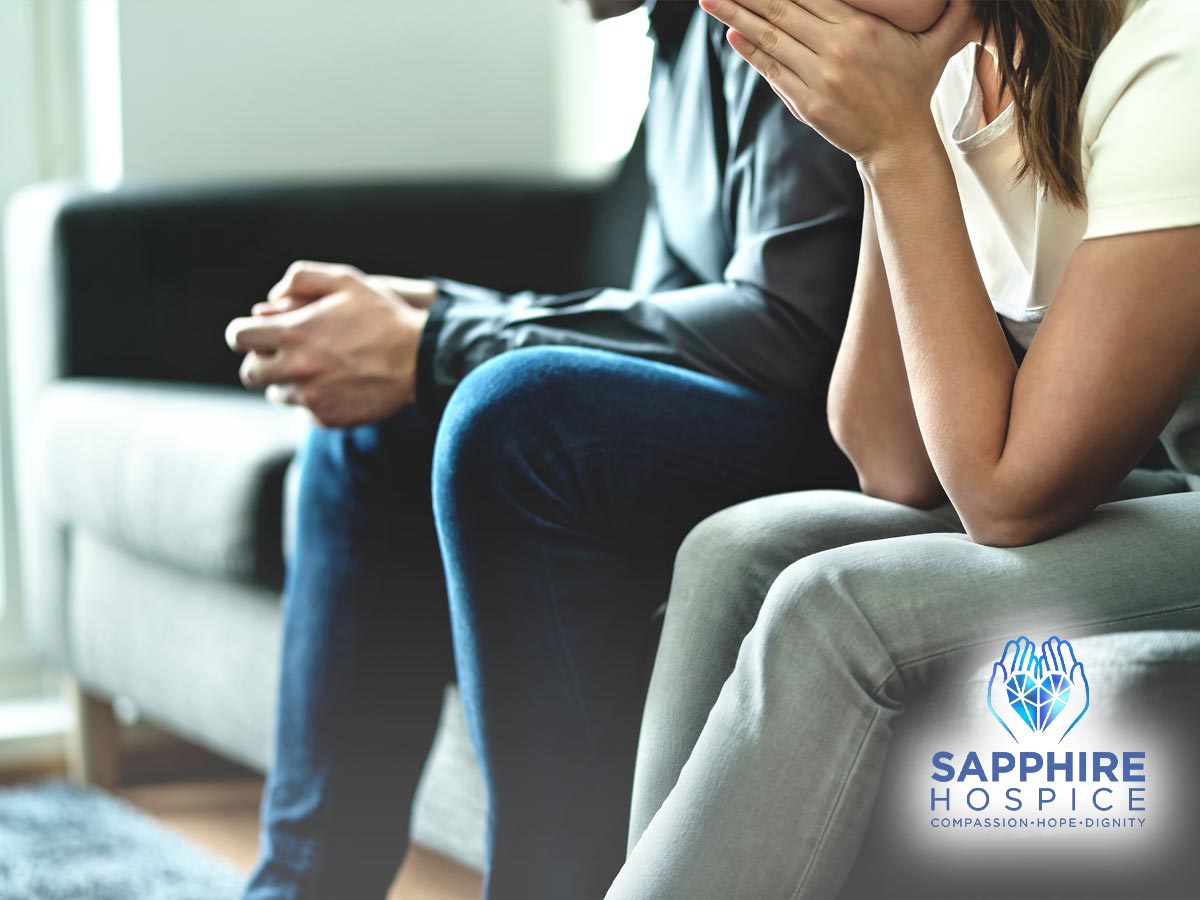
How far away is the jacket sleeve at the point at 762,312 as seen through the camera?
3.40 ft

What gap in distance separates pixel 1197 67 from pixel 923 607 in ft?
1.01

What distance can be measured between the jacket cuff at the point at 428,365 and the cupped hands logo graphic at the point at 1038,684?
530 mm

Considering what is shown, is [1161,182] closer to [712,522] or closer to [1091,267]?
[1091,267]

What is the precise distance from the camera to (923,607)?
2.22ft

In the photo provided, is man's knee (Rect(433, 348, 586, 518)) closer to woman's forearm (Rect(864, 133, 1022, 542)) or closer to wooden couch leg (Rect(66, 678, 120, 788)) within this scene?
woman's forearm (Rect(864, 133, 1022, 542))

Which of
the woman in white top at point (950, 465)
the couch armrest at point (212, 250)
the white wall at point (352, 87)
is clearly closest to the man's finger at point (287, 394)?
the woman in white top at point (950, 465)

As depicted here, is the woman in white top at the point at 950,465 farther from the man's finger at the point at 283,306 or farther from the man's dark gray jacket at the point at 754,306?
the man's finger at the point at 283,306

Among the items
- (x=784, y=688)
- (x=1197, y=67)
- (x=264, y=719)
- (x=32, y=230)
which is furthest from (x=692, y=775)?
(x=32, y=230)

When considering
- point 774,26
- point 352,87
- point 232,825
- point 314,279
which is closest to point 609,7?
point 314,279

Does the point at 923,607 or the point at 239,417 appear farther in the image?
the point at 239,417

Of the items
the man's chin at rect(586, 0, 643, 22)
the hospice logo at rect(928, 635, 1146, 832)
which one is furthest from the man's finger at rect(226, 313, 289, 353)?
the hospice logo at rect(928, 635, 1146, 832)

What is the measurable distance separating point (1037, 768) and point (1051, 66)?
0.38 meters

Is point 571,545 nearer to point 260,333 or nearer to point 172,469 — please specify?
point 260,333

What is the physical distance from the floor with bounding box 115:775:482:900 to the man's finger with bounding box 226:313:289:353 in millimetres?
552
